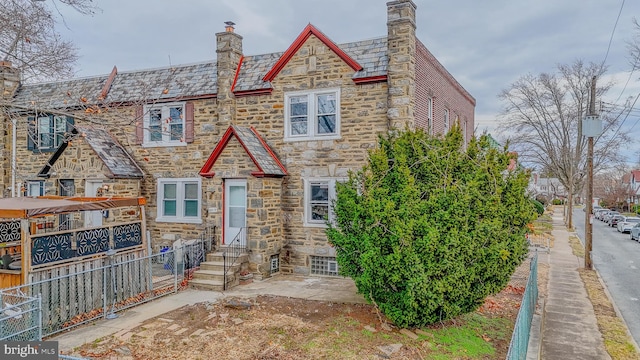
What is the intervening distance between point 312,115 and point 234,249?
4.78m

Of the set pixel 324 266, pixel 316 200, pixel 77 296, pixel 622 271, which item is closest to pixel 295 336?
pixel 77 296

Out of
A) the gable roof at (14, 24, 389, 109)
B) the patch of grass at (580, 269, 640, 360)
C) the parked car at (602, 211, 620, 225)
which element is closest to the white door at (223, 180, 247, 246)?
the gable roof at (14, 24, 389, 109)

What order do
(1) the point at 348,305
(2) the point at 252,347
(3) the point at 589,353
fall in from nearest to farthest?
(2) the point at 252,347 < (3) the point at 589,353 < (1) the point at 348,305

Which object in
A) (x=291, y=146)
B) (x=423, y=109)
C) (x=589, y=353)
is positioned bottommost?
(x=589, y=353)

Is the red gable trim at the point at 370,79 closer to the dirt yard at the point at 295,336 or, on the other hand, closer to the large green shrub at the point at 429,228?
the large green shrub at the point at 429,228

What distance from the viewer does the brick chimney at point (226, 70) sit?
1441 centimetres

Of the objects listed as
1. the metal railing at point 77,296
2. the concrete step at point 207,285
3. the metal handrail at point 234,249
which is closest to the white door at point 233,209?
the metal handrail at point 234,249

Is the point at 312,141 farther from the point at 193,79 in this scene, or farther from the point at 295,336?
the point at 295,336

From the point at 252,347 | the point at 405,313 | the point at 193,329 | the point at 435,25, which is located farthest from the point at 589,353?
the point at 435,25

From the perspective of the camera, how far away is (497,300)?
1095 centimetres

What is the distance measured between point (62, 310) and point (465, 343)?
7.62 metres

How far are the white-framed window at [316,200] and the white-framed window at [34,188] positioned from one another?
11.3 m

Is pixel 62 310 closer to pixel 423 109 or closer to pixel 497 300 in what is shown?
pixel 497 300

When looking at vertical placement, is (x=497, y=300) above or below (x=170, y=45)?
below
